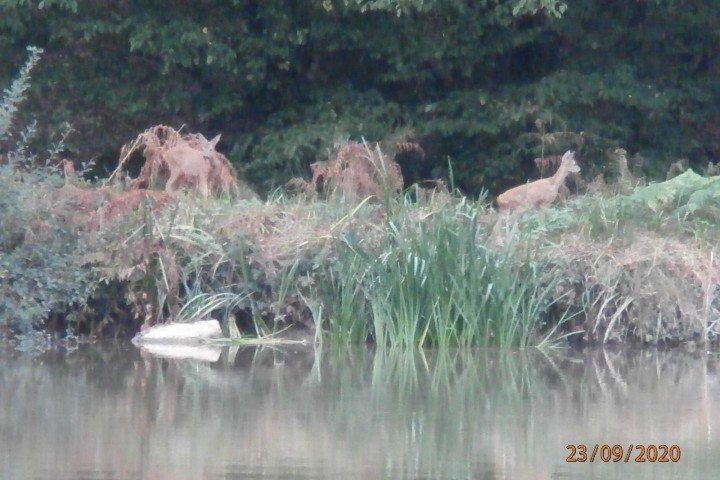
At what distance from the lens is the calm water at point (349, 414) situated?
6.74 metres

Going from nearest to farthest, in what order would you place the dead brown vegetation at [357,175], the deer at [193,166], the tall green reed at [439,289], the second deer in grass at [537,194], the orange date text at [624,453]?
the orange date text at [624,453], the tall green reed at [439,289], the dead brown vegetation at [357,175], the second deer in grass at [537,194], the deer at [193,166]

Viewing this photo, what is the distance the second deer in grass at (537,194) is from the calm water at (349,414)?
8.00ft

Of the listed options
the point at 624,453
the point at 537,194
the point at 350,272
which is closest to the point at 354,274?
the point at 350,272

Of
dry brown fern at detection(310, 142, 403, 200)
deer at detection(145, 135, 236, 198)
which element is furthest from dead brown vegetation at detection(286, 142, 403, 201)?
deer at detection(145, 135, 236, 198)

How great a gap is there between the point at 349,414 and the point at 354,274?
9.75 ft

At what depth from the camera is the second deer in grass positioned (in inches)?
509

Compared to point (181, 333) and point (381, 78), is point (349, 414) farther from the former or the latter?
point (381, 78)

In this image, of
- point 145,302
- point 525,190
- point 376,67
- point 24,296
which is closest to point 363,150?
point 525,190

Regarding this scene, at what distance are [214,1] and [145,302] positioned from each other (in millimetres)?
6676

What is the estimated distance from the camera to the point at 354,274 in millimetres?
10914

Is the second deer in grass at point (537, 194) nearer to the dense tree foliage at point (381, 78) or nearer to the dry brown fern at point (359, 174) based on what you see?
the dry brown fern at point (359, 174)

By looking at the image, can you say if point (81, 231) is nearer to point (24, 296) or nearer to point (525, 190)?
point (24, 296)

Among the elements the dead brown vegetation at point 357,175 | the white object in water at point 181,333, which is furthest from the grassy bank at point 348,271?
the dead brown vegetation at point 357,175

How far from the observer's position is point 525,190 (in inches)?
517
